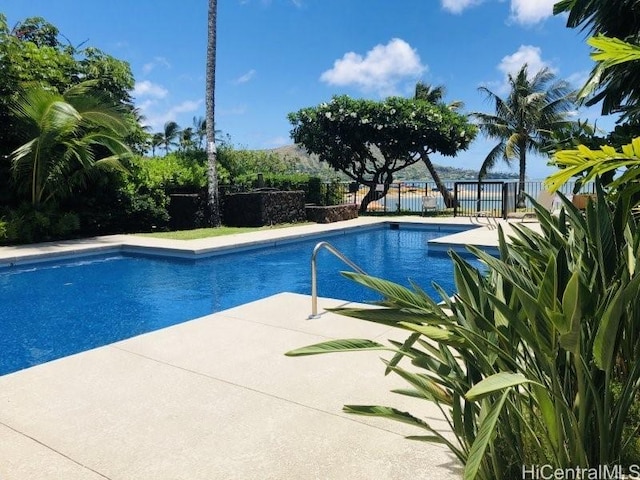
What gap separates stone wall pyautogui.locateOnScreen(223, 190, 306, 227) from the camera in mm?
15445

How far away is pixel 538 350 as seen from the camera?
60.0 inches

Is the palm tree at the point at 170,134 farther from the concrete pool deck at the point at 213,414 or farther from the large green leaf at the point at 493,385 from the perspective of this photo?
the large green leaf at the point at 493,385

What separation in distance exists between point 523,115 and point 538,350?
77.3 feet

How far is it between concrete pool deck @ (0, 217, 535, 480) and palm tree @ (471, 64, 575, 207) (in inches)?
810

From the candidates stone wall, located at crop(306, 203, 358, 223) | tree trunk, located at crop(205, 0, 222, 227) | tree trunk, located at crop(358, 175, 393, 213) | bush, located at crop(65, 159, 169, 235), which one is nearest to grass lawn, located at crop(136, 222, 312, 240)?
tree trunk, located at crop(205, 0, 222, 227)

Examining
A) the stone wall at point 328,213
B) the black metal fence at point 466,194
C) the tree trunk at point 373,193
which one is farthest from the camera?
the tree trunk at point 373,193

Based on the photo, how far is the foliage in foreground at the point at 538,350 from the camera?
1.37 m

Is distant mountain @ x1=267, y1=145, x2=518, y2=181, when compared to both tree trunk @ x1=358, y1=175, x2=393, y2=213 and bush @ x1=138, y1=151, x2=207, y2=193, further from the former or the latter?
bush @ x1=138, y1=151, x2=207, y2=193

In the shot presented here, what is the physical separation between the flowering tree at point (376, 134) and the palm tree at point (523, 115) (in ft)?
12.8

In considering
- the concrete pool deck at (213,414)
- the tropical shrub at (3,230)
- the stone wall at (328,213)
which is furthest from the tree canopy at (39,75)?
the concrete pool deck at (213,414)

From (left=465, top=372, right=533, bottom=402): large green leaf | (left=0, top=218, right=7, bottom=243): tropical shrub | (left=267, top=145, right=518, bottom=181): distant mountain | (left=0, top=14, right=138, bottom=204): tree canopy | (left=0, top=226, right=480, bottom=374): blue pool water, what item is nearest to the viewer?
(left=465, top=372, right=533, bottom=402): large green leaf

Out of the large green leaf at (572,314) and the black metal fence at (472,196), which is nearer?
the large green leaf at (572,314)

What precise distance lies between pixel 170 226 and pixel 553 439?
1469cm

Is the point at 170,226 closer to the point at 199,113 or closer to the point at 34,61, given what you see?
the point at 34,61
